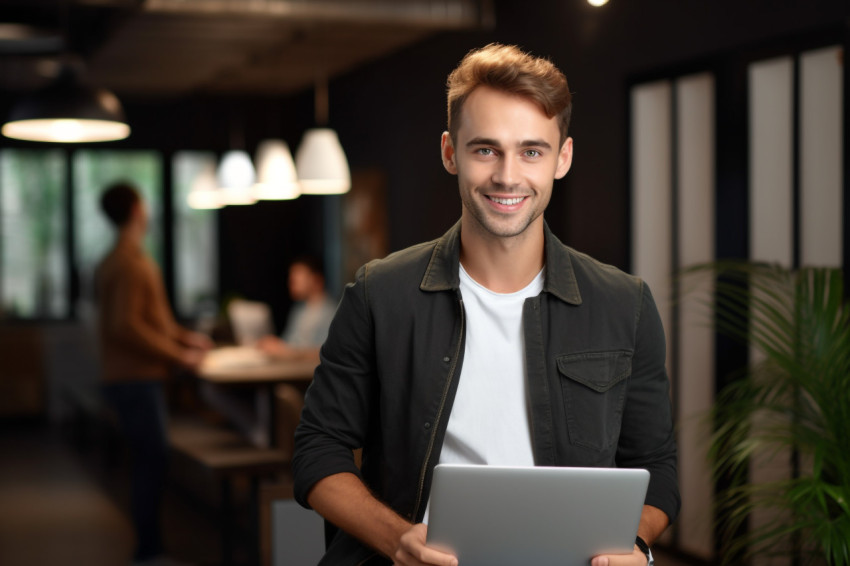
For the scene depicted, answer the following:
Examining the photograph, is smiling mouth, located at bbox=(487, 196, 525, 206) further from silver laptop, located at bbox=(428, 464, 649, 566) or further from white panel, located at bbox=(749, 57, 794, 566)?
white panel, located at bbox=(749, 57, 794, 566)

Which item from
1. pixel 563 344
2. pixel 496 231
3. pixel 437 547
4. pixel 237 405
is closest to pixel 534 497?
pixel 437 547

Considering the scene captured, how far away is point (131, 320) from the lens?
446 centimetres

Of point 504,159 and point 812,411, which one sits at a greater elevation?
point 504,159

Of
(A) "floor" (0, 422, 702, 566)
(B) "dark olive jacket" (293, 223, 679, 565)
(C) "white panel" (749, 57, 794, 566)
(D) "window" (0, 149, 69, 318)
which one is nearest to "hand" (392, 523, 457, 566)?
(B) "dark olive jacket" (293, 223, 679, 565)

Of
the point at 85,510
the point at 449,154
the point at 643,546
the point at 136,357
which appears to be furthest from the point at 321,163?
the point at 643,546

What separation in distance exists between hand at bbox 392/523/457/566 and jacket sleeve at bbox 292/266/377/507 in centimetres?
20

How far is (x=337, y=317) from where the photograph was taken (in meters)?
1.64

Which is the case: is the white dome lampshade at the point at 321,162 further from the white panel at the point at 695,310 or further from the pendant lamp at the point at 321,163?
the white panel at the point at 695,310

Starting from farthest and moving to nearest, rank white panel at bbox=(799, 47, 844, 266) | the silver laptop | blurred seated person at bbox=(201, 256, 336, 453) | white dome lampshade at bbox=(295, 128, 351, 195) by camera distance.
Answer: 1. blurred seated person at bbox=(201, 256, 336, 453)
2. white dome lampshade at bbox=(295, 128, 351, 195)
3. white panel at bbox=(799, 47, 844, 266)
4. the silver laptop

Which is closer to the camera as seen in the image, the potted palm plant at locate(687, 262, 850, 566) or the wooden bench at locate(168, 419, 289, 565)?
the potted palm plant at locate(687, 262, 850, 566)

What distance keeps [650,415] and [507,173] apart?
1.56 feet

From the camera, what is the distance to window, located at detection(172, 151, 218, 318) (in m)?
9.63

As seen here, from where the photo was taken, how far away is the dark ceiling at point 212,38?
5.13 meters

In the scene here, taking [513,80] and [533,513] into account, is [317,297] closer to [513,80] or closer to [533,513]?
[513,80]
